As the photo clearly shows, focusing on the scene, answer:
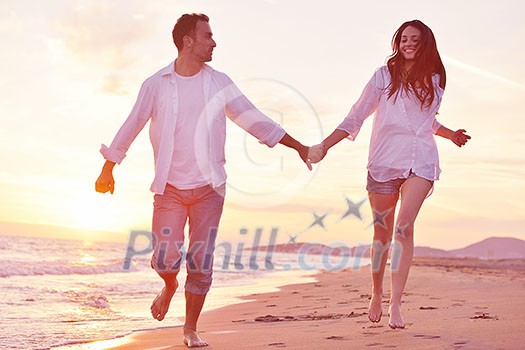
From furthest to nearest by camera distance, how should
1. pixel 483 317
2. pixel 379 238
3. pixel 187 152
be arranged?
Result: pixel 483 317
pixel 379 238
pixel 187 152

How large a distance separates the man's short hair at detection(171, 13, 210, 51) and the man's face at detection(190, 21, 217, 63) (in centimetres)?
4

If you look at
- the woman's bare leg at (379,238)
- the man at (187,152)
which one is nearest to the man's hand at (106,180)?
the man at (187,152)

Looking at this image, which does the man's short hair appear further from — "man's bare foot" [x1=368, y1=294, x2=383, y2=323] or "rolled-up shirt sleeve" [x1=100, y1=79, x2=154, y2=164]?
"man's bare foot" [x1=368, y1=294, x2=383, y2=323]

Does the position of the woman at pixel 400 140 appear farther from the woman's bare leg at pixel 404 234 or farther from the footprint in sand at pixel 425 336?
the footprint in sand at pixel 425 336

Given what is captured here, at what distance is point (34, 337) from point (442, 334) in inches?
138

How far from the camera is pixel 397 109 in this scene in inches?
189

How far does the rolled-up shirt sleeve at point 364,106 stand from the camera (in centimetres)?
495

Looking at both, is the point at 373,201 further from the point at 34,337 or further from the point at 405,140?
the point at 34,337

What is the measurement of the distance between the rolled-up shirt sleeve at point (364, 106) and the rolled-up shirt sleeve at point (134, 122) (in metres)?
1.51

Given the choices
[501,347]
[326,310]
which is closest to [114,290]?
[326,310]

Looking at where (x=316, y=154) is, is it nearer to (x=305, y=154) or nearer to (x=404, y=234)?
(x=305, y=154)

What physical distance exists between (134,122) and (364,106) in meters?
1.76

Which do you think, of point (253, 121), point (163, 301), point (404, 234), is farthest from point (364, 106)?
point (163, 301)

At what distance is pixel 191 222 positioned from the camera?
4.57 meters
